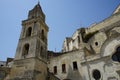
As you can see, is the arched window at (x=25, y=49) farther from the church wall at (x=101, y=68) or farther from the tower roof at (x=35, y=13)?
the church wall at (x=101, y=68)

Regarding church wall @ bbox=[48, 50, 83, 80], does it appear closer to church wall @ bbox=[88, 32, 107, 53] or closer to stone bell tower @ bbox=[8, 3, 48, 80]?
stone bell tower @ bbox=[8, 3, 48, 80]

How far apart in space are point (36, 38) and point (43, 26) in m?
3.91

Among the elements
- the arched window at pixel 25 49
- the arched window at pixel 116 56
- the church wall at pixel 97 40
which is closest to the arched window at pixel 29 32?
the arched window at pixel 25 49

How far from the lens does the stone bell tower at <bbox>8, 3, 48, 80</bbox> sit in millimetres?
17094

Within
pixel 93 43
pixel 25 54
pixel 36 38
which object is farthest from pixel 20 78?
pixel 93 43

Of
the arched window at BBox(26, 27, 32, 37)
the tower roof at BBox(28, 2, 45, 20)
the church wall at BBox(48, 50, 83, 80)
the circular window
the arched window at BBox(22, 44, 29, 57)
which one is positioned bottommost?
the circular window

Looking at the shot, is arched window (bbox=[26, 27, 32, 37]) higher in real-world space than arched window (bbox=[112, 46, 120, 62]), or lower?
higher

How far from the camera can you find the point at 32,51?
61.0 feet

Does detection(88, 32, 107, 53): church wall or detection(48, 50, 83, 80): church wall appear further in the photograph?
detection(88, 32, 107, 53): church wall

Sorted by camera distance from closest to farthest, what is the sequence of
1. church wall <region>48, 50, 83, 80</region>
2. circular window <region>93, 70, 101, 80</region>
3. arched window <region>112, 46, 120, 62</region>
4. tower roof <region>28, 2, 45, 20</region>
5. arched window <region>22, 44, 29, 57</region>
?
1. arched window <region>112, 46, 120, 62</region>
2. circular window <region>93, 70, 101, 80</region>
3. arched window <region>22, 44, 29, 57</region>
4. church wall <region>48, 50, 83, 80</region>
5. tower roof <region>28, 2, 45, 20</region>

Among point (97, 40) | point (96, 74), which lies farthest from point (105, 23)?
point (96, 74)

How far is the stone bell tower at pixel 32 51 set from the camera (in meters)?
17.1

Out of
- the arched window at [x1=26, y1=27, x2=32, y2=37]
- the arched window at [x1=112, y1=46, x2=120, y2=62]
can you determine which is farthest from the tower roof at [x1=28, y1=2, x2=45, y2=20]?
the arched window at [x1=112, y1=46, x2=120, y2=62]

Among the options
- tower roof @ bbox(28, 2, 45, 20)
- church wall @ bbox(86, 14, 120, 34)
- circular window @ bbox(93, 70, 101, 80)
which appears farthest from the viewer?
church wall @ bbox(86, 14, 120, 34)
